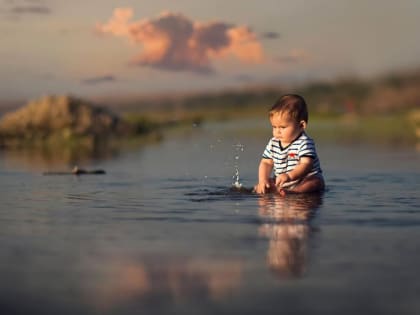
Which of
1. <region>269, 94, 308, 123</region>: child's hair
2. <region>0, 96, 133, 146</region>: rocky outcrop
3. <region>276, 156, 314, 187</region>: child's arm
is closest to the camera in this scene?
<region>276, 156, 314, 187</region>: child's arm

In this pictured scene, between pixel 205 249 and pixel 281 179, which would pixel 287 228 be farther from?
pixel 281 179

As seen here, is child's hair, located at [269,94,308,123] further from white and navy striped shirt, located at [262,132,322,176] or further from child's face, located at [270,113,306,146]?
white and navy striped shirt, located at [262,132,322,176]

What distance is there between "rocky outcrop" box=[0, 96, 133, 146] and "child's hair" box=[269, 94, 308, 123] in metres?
13.8

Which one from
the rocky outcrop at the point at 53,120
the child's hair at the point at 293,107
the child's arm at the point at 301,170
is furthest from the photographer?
the rocky outcrop at the point at 53,120

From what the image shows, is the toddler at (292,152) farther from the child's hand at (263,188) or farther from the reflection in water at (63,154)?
the reflection in water at (63,154)

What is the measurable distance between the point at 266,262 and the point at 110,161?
10.2m

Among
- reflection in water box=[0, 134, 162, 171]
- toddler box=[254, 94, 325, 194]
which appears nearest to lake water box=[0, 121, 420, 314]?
toddler box=[254, 94, 325, 194]

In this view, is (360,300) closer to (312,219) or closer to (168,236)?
(168,236)

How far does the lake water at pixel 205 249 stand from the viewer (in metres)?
3.80

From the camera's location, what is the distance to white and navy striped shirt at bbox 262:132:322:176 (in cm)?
927

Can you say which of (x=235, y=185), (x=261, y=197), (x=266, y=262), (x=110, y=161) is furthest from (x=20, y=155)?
(x=266, y=262)

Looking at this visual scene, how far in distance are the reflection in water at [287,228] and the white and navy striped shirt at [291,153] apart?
0.77 m

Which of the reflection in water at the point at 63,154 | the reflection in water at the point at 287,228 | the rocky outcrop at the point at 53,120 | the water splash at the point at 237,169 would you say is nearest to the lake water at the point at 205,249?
the reflection in water at the point at 287,228

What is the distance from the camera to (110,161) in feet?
48.0
